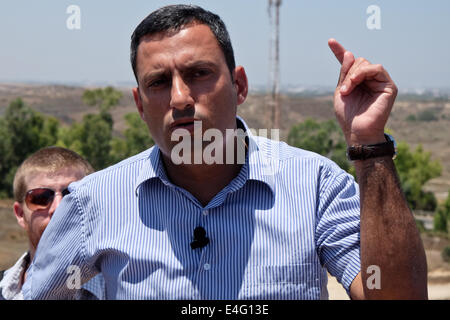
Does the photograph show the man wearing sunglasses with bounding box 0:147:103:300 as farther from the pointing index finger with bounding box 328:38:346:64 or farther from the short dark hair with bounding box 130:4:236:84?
the pointing index finger with bounding box 328:38:346:64

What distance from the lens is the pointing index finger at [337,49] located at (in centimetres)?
231

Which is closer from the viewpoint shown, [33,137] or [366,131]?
[366,131]

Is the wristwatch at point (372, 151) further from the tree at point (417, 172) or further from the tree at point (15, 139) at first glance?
the tree at point (417, 172)

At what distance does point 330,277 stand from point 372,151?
31700 mm

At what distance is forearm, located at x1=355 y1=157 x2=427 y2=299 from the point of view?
212 cm

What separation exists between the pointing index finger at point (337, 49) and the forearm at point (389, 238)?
1.45 ft

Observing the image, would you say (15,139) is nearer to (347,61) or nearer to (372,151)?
(347,61)

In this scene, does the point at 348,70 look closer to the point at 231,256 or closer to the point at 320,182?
the point at 320,182

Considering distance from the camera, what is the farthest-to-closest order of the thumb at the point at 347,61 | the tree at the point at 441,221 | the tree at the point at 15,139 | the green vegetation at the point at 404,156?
the green vegetation at the point at 404,156
the tree at the point at 15,139
the tree at the point at 441,221
the thumb at the point at 347,61

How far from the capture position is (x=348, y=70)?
7.48 feet

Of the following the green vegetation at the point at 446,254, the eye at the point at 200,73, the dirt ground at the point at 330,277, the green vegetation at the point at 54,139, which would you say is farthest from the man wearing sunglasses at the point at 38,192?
the green vegetation at the point at 54,139
